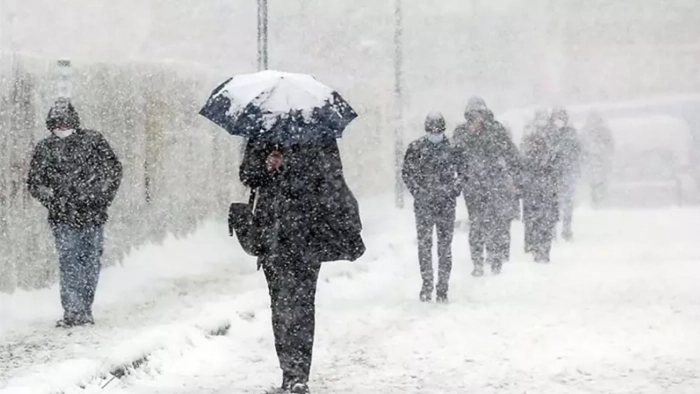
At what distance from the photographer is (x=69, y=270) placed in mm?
9266

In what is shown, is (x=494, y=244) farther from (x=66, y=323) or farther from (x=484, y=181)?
(x=66, y=323)

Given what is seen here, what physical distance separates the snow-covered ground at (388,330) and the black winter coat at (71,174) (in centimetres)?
98

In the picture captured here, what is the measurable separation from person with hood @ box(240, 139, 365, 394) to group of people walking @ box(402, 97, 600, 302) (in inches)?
A: 153

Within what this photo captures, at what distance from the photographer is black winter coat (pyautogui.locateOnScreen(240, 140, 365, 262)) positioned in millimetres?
6555

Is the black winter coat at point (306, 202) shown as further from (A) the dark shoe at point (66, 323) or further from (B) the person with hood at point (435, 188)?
(B) the person with hood at point (435, 188)

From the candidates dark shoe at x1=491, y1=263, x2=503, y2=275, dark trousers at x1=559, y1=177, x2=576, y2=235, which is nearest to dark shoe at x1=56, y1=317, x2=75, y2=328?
dark shoe at x1=491, y1=263, x2=503, y2=275

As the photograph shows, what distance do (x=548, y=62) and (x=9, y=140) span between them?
35263 millimetres

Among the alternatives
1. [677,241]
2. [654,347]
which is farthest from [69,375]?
[677,241]

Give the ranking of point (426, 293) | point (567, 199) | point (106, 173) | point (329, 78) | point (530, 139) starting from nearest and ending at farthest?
1. point (106, 173)
2. point (426, 293)
3. point (530, 139)
4. point (567, 199)
5. point (329, 78)

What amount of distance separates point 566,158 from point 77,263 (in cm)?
780

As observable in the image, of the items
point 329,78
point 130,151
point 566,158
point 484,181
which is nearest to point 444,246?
point 484,181

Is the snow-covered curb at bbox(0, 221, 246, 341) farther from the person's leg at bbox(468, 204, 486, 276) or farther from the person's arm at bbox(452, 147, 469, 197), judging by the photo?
the person's arm at bbox(452, 147, 469, 197)

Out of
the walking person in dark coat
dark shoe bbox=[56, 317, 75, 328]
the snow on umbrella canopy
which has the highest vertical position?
the snow on umbrella canopy

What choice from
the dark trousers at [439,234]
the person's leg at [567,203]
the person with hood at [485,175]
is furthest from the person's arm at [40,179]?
the person's leg at [567,203]
